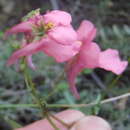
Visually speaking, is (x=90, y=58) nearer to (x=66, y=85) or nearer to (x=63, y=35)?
(x=63, y=35)

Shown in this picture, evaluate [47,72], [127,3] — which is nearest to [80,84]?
[47,72]

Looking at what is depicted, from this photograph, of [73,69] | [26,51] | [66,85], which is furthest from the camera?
[66,85]

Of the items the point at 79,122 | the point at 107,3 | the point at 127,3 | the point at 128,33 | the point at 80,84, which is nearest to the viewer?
the point at 79,122

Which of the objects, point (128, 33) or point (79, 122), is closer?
point (79, 122)

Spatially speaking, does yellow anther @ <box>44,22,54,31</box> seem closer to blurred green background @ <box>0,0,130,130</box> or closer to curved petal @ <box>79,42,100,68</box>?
curved petal @ <box>79,42,100,68</box>

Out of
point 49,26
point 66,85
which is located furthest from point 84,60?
point 66,85

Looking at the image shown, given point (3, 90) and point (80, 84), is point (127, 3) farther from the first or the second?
point (3, 90)
